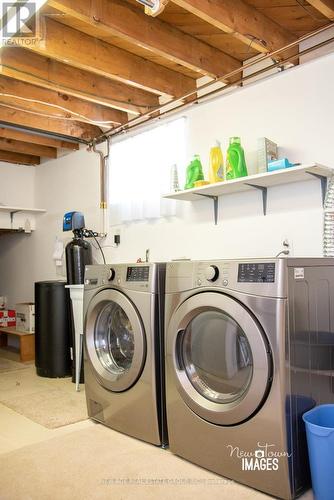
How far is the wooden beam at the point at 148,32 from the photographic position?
229 cm

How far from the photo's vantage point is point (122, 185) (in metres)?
3.97

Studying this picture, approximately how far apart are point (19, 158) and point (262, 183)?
11.9 ft

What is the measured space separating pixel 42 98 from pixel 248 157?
182 centimetres

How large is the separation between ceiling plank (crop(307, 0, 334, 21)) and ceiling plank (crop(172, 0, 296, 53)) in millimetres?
373

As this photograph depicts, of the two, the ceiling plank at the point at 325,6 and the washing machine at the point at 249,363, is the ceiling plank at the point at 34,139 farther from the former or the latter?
the ceiling plank at the point at 325,6

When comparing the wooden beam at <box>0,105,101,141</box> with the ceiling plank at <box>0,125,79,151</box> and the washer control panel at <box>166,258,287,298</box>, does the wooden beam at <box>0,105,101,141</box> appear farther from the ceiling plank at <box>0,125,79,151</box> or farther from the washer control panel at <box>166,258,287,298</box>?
the washer control panel at <box>166,258,287,298</box>

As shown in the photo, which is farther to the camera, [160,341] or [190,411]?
[160,341]

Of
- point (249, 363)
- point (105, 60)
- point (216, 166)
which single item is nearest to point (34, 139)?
point (105, 60)

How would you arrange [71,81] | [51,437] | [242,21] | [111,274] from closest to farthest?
[242,21]
[51,437]
[111,274]
[71,81]

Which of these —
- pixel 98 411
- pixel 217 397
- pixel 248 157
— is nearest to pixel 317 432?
pixel 217 397

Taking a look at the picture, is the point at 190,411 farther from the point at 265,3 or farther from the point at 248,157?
the point at 265,3

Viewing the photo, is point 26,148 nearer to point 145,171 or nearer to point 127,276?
point 145,171

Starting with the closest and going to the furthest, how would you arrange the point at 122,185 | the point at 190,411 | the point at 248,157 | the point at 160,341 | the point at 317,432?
1. the point at 317,432
2. the point at 190,411
3. the point at 160,341
4. the point at 248,157
5. the point at 122,185

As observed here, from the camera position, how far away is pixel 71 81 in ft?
10.5
